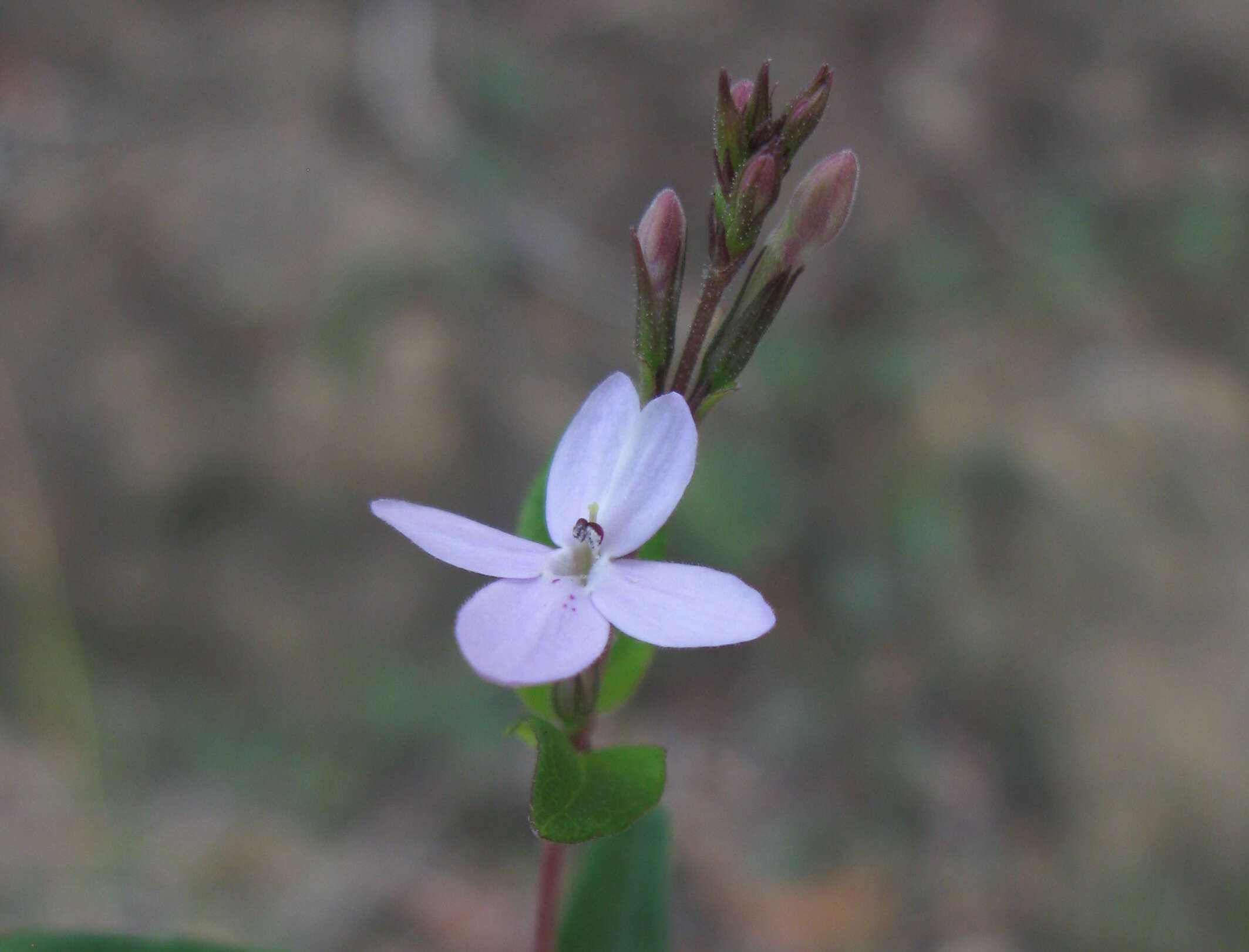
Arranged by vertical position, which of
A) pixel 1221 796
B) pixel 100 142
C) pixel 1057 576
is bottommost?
pixel 1221 796

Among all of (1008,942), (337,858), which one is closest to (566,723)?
(337,858)

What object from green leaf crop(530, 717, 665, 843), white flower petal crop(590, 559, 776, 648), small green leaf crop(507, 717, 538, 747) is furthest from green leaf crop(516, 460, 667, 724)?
white flower petal crop(590, 559, 776, 648)

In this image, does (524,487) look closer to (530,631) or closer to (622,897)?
(622,897)

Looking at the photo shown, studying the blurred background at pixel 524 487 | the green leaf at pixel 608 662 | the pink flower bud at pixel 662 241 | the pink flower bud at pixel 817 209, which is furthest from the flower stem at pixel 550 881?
the blurred background at pixel 524 487

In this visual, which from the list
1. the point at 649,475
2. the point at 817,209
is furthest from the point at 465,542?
the point at 817,209

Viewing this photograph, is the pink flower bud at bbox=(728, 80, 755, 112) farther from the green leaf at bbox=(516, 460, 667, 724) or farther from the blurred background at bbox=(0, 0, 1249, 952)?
the blurred background at bbox=(0, 0, 1249, 952)

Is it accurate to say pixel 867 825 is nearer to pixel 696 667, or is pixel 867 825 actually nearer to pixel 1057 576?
pixel 696 667

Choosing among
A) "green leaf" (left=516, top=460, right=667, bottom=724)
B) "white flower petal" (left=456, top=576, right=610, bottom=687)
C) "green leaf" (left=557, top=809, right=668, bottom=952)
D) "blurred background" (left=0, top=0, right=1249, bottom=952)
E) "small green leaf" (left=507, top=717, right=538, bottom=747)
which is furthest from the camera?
"blurred background" (left=0, top=0, right=1249, bottom=952)
